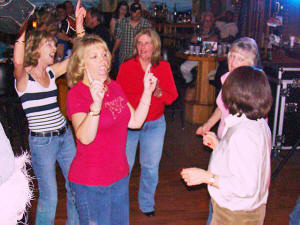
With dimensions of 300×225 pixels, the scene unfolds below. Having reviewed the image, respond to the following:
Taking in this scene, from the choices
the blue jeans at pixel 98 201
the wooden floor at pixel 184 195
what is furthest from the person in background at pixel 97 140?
the wooden floor at pixel 184 195

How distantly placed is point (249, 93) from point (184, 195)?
80.9 inches

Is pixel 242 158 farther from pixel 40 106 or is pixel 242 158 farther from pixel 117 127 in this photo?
pixel 40 106

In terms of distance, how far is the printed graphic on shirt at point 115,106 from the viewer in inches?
80.0

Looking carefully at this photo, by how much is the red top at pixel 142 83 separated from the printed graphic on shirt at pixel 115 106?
2.55 feet

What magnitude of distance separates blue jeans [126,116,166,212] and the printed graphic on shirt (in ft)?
2.66

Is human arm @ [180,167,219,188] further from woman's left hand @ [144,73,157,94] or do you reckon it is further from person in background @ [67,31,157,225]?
woman's left hand @ [144,73,157,94]

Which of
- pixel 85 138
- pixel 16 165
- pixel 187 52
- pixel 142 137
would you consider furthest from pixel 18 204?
pixel 187 52

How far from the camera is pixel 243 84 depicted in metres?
1.77

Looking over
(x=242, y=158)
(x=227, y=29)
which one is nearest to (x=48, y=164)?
(x=242, y=158)

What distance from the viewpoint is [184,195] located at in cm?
362

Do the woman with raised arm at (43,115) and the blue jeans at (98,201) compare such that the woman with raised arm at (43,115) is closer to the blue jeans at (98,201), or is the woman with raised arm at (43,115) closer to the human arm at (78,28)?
the human arm at (78,28)

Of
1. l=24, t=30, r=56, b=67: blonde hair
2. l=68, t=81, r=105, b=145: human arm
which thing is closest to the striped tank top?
l=24, t=30, r=56, b=67: blonde hair

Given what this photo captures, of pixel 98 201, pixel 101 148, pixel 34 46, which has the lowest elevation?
pixel 98 201

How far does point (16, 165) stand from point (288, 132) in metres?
3.78
